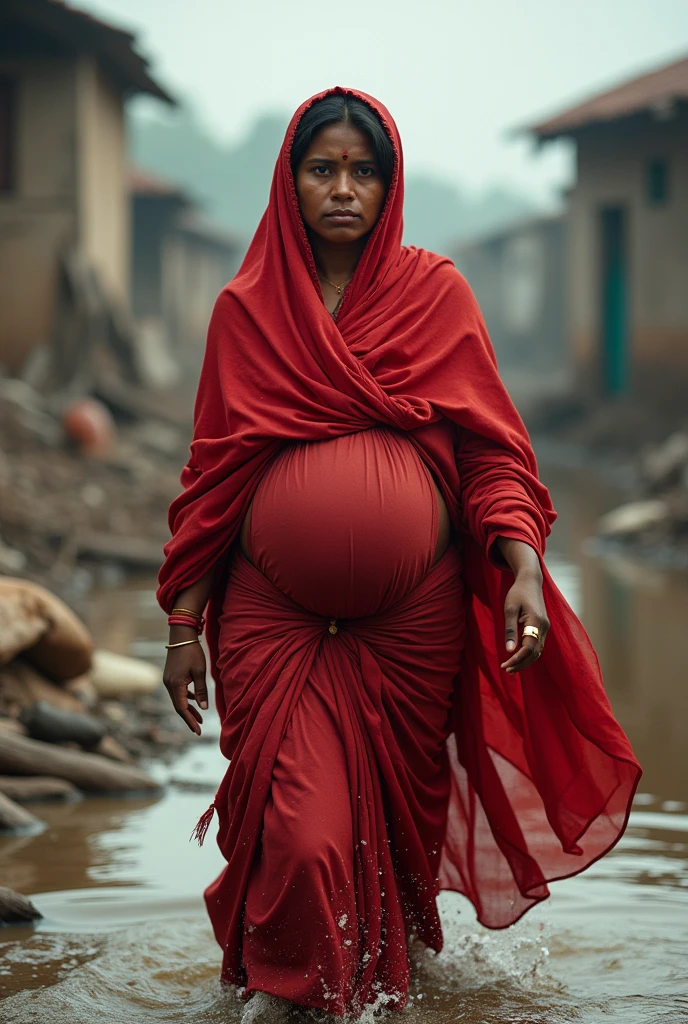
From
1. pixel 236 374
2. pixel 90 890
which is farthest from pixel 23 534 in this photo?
pixel 236 374

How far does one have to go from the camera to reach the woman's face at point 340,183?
298 cm

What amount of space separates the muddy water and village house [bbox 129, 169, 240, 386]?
19.2 meters

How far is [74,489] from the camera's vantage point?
1145cm

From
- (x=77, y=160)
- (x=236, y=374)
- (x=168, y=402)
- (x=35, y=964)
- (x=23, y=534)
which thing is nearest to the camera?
(x=236, y=374)

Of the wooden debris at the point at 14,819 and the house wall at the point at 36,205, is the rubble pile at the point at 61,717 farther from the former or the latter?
the house wall at the point at 36,205

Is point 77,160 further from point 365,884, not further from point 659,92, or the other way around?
point 365,884

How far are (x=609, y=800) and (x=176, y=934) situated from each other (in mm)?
1248

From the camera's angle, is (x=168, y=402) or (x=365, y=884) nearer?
(x=365, y=884)

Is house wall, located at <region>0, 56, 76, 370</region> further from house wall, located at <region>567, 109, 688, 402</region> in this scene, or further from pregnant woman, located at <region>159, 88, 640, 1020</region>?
pregnant woman, located at <region>159, 88, 640, 1020</region>

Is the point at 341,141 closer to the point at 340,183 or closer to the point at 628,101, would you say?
the point at 340,183

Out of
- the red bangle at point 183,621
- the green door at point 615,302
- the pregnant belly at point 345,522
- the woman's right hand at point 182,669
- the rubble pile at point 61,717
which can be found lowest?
the rubble pile at point 61,717

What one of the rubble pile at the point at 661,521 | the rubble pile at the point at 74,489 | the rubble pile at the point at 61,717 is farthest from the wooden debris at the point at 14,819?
the rubble pile at the point at 661,521

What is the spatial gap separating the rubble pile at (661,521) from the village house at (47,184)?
241 inches

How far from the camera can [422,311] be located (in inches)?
119
